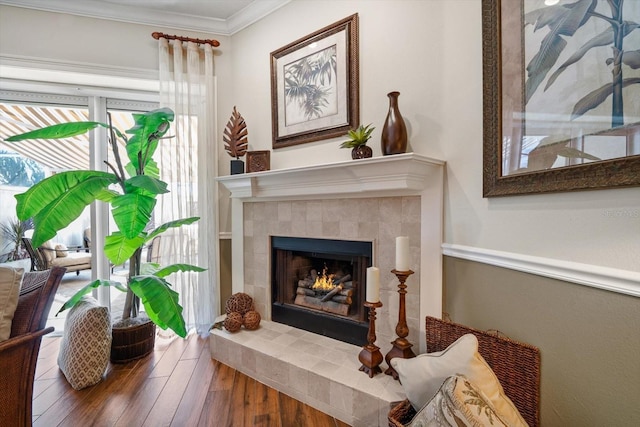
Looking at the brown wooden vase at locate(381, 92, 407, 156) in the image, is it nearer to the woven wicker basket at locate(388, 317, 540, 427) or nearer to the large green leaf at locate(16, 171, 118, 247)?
the woven wicker basket at locate(388, 317, 540, 427)

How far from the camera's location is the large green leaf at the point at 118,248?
6.39 feet

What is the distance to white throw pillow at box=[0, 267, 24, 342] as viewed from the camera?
1.28 metres

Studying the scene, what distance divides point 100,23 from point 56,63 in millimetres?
493

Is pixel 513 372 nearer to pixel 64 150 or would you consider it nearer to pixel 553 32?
pixel 553 32

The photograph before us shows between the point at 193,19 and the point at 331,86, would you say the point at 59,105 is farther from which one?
the point at 331,86

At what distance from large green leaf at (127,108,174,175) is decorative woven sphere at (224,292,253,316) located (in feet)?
4.06

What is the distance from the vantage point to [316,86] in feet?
7.16

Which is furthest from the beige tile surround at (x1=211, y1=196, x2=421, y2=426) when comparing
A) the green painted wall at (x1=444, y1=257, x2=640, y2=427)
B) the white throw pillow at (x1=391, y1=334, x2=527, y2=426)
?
the green painted wall at (x1=444, y1=257, x2=640, y2=427)

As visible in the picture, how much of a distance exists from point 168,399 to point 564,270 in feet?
7.11

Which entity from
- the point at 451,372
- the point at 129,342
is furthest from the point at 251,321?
the point at 451,372

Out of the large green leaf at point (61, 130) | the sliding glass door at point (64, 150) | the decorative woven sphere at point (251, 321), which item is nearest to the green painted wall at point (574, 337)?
the decorative woven sphere at point (251, 321)

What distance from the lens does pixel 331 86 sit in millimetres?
2100

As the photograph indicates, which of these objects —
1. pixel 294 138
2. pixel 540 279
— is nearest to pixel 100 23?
pixel 294 138

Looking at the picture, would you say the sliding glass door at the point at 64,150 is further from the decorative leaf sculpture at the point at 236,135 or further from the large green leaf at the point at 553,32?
the large green leaf at the point at 553,32
